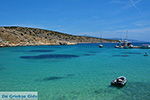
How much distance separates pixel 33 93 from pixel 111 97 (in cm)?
862

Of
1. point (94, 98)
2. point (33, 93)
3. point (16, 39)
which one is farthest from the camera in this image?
point (16, 39)

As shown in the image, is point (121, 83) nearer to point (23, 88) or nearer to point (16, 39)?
point (23, 88)

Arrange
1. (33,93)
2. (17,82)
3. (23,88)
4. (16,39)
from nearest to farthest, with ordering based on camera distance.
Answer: (33,93), (23,88), (17,82), (16,39)

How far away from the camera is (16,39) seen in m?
114

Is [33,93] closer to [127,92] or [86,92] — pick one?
[86,92]

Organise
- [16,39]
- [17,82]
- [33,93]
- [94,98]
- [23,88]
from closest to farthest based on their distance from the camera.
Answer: [94,98]
[33,93]
[23,88]
[17,82]
[16,39]

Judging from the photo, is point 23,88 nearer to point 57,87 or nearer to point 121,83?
point 57,87

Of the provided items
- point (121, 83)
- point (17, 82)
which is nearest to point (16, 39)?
point (17, 82)

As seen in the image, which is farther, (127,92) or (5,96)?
(127,92)

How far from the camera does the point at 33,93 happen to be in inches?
664

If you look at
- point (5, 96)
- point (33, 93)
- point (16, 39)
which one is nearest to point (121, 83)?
point (33, 93)

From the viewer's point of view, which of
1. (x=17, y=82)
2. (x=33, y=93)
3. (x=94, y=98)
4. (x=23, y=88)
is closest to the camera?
(x=94, y=98)

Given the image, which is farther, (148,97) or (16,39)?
(16,39)

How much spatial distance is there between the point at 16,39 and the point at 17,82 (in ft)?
334
